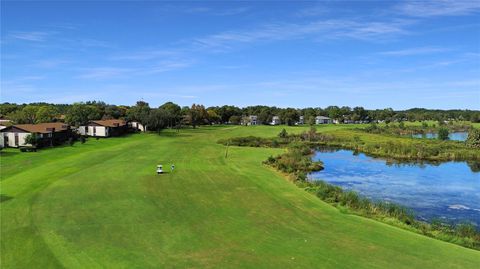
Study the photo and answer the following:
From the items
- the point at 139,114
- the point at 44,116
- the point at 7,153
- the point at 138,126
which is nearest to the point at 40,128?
the point at 7,153

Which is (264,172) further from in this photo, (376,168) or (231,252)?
(231,252)

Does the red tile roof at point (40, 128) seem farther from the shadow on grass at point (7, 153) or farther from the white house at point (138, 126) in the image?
the white house at point (138, 126)

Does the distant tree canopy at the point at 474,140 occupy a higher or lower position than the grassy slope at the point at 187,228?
higher

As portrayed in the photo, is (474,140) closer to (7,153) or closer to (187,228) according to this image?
(187,228)

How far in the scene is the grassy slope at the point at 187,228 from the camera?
19172mm

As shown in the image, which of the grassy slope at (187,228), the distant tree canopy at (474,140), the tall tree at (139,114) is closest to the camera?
the grassy slope at (187,228)

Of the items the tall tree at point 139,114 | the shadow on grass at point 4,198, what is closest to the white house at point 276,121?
the tall tree at point 139,114

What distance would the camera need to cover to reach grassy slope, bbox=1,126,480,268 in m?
19.2

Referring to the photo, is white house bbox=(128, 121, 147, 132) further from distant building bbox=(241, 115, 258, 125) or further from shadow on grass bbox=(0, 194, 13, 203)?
distant building bbox=(241, 115, 258, 125)

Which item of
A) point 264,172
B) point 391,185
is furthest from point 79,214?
point 391,185

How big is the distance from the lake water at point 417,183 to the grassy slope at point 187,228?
371 inches

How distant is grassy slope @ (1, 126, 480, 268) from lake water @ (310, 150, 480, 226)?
943 cm

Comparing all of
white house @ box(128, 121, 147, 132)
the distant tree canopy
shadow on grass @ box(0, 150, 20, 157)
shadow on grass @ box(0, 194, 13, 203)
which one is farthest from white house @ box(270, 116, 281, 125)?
shadow on grass @ box(0, 194, 13, 203)

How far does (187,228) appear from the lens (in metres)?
23.9
